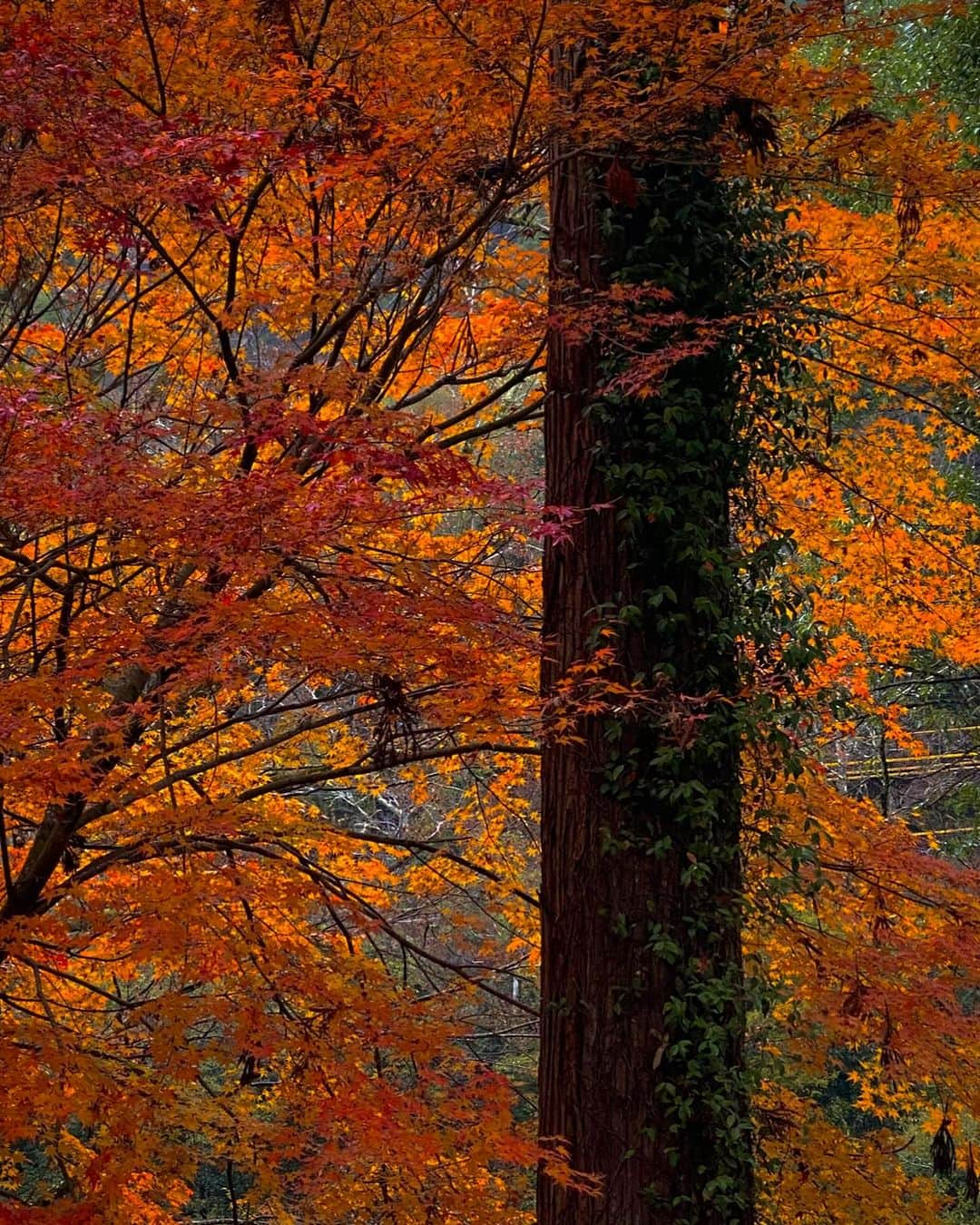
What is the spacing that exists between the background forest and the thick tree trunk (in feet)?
0.24

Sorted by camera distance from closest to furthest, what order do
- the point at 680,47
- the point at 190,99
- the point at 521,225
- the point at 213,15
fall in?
1. the point at 680,47
2. the point at 213,15
3. the point at 190,99
4. the point at 521,225

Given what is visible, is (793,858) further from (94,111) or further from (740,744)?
(94,111)

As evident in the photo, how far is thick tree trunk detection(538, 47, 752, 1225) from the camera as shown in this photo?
3996 millimetres

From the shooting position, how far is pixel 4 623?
528 centimetres

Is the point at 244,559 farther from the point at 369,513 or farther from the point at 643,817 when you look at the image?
the point at 643,817

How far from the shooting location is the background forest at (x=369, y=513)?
313cm

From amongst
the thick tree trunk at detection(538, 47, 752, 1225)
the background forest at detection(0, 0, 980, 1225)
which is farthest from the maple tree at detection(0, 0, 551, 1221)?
the thick tree trunk at detection(538, 47, 752, 1225)

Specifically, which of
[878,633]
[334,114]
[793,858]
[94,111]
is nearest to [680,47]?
[334,114]

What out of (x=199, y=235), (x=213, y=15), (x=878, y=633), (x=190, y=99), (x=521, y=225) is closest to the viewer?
(x=213, y=15)

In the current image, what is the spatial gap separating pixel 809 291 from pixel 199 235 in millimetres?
2717

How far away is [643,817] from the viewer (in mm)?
4195

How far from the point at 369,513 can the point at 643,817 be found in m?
1.66

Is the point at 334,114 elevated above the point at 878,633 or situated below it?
above

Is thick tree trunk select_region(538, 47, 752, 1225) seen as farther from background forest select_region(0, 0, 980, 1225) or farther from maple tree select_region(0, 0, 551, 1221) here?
maple tree select_region(0, 0, 551, 1221)
